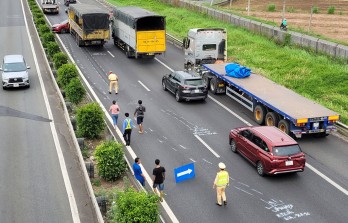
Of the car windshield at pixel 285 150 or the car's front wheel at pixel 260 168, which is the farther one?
the car's front wheel at pixel 260 168

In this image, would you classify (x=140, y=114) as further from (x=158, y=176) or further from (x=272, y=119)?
(x=158, y=176)

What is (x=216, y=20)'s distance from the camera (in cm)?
5397

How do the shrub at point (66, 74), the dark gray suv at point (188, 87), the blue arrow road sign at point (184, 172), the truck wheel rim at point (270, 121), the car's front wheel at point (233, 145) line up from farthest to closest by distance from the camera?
the shrub at point (66, 74) < the dark gray suv at point (188, 87) < the truck wheel rim at point (270, 121) < the car's front wheel at point (233, 145) < the blue arrow road sign at point (184, 172)

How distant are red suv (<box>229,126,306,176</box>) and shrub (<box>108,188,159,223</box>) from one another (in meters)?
6.46

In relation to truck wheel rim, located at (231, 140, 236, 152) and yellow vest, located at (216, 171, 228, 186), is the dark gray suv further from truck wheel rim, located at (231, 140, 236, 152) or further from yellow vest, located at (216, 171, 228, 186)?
yellow vest, located at (216, 171, 228, 186)

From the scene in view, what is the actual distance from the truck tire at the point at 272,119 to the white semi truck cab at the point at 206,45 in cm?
1171

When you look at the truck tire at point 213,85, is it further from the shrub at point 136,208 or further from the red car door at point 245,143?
the shrub at point 136,208

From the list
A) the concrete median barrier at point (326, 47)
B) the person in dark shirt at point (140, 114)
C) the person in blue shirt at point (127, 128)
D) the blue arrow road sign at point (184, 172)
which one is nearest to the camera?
the blue arrow road sign at point (184, 172)

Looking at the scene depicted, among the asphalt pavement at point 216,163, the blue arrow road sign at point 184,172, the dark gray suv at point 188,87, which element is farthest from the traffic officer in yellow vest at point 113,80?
the blue arrow road sign at point 184,172

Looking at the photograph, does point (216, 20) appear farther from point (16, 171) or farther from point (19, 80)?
point (16, 171)

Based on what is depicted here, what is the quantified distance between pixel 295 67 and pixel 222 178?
20.3 meters

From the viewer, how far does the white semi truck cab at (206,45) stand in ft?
114

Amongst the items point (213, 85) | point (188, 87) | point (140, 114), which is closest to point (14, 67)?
point (188, 87)

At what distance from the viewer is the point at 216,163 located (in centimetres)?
2041
